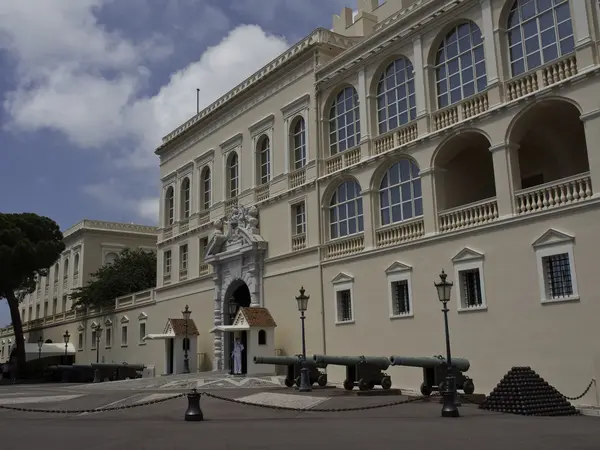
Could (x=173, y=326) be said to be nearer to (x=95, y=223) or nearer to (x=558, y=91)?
(x=558, y=91)

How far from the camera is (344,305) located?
24.1 meters

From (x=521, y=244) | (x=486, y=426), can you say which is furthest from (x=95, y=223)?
(x=486, y=426)

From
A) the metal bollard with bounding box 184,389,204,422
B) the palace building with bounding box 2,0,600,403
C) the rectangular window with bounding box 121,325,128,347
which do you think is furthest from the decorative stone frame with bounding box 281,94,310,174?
the rectangular window with bounding box 121,325,128,347

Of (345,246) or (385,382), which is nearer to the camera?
(385,382)

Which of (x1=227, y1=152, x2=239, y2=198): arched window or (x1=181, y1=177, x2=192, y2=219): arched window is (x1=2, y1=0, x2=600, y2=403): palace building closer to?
(x1=227, y1=152, x2=239, y2=198): arched window

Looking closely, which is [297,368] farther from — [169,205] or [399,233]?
[169,205]

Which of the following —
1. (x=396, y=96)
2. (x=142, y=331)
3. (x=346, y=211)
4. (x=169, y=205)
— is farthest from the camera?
(x=142, y=331)

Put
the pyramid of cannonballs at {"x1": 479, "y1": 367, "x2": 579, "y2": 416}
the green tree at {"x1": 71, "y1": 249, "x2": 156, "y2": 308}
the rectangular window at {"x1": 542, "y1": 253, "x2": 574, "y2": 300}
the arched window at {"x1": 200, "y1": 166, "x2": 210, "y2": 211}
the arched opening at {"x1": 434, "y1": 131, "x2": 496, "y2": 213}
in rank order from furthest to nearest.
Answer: the green tree at {"x1": 71, "y1": 249, "x2": 156, "y2": 308} → the arched window at {"x1": 200, "y1": 166, "x2": 210, "y2": 211} → the arched opening at {"x1": 434, "y1": 131, "x2": 496, "y2": 213} → the rectangular window at {"x1": 542, "y1": 253, "x2": 574, "y2": 300} → the pyramid of cannonballs at {"x1": 479, "y1": 367, "x2": 579, "y2": 416}

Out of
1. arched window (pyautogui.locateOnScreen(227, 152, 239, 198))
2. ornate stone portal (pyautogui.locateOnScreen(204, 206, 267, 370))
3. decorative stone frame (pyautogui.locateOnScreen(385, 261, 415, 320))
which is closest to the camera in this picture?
decorative stone frame (pyautogui.locateOnScreen(385, 261, 415, 320))

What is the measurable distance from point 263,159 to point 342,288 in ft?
29.5

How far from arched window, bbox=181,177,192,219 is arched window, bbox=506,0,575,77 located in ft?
69.5

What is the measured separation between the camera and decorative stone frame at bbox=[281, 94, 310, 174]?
2680cm

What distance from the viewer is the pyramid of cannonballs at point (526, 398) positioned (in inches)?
552

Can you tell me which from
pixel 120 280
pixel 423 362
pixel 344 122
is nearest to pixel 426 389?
pixel 423 362
